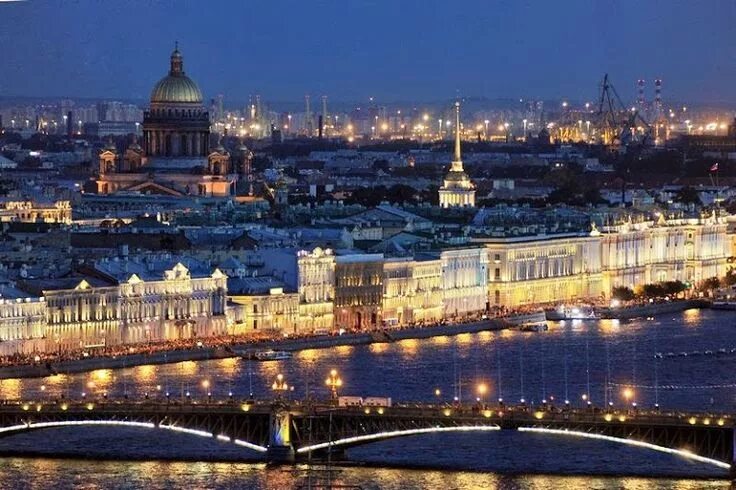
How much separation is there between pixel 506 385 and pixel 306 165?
48105mm

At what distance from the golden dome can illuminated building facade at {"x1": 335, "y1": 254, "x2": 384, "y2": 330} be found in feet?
45.8

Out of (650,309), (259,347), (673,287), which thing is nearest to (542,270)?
(650,309)

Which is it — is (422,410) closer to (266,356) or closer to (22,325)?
(22,325)

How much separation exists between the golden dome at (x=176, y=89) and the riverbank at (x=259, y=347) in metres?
13.4

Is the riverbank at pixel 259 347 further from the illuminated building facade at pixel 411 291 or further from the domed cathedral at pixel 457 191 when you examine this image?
the domed cathedral at pixel 457 191

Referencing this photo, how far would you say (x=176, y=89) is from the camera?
49938mm

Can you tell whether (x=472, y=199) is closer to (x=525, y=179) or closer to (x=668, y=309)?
(x=668, y=309)

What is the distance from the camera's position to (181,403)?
77.9ft

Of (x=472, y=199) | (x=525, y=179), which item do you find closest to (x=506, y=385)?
(x=472, y=199)

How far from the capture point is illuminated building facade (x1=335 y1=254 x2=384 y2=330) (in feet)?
116

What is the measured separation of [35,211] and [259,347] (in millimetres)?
14023

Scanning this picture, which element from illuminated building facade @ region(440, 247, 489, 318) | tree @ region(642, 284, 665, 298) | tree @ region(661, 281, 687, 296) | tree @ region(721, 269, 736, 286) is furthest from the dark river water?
tree @ region(721, 269, 736, 286)

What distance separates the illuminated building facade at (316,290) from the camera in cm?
3453

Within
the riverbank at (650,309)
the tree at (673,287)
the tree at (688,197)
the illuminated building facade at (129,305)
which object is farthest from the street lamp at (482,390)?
the tree at (688,197)
